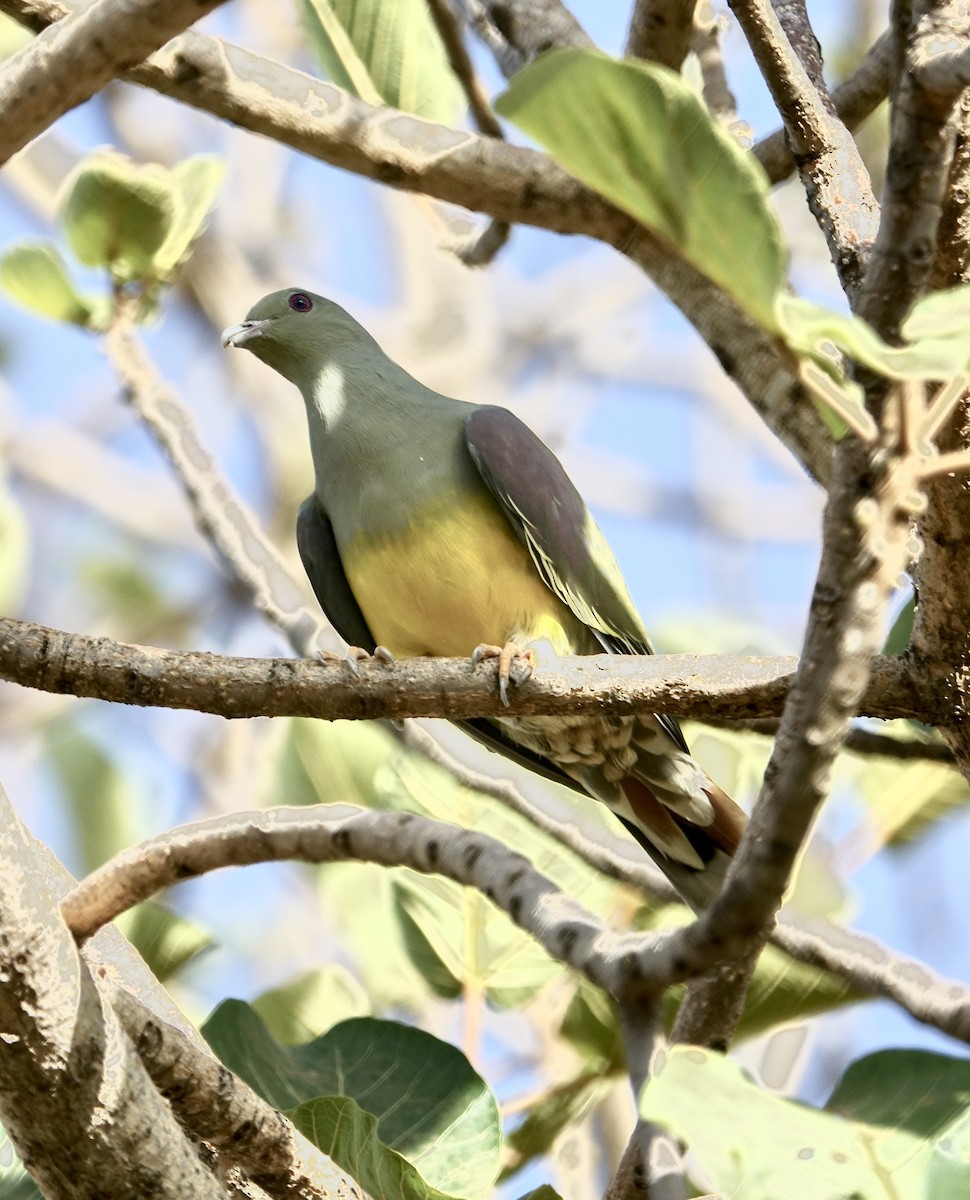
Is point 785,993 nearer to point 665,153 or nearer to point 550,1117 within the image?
point 550,1117

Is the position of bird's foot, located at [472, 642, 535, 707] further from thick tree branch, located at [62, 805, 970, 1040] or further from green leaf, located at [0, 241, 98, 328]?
green leaf, located at [0, 241, 98, 328]

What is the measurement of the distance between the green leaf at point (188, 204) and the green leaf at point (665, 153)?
2.45 m

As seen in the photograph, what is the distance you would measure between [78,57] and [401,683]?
929 mm

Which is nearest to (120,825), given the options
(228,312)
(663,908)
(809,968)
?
(663,908)

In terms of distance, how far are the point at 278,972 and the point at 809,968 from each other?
2728 millimetres

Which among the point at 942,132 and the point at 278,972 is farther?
the point at 278,972

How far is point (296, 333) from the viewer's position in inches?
146

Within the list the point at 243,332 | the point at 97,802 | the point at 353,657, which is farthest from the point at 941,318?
the point at 97,802

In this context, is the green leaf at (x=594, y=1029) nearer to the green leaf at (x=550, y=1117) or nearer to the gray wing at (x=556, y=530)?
the green leaf at (x=550, y=1117)

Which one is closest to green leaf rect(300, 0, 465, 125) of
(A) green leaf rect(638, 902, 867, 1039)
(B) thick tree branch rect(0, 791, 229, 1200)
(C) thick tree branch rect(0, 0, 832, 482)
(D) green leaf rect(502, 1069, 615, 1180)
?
(C) thick tree branch rect(0, 0, 832, 482)

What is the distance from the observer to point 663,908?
3164 mm

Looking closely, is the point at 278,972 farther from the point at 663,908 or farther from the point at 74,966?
the point at 74,966

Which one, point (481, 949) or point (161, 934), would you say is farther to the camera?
point (481, 949)

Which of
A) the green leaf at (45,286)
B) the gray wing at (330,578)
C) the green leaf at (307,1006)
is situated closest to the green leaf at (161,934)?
the green leaf at (307,1006)
